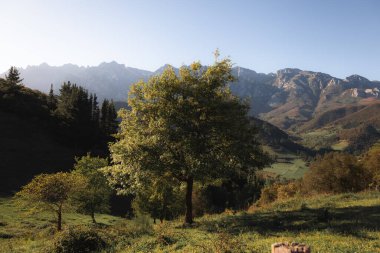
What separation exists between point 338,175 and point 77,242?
62191 millimetres

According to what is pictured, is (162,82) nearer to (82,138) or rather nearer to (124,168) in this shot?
(124,168)

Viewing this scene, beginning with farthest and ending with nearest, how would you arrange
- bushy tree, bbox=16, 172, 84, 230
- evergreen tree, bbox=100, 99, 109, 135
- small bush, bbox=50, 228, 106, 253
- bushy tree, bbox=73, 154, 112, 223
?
evergreen tree, bbox=100, 99, 109, 135
bushy tree, bbox=73, 154, 112, 223
bushy tree, bbox=16, 172, 84, 230
small bush, bbox=50, 228, 106, 253

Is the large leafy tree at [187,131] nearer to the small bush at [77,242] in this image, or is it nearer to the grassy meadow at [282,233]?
the grassy meadow at [282,233]

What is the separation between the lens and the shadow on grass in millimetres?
21609

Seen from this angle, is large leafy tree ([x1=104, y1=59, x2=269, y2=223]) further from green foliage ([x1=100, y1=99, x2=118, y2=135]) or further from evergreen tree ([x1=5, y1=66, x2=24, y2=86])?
evergreen tree ([x1=5, y1=66, x2=24, y2=86])

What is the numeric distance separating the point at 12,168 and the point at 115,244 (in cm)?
7678

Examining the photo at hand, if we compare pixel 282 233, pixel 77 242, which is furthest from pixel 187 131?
pixel 77 242

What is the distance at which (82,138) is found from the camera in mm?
122812

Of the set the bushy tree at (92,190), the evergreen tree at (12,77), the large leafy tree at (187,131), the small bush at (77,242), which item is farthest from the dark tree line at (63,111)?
the small bush at (77,242)

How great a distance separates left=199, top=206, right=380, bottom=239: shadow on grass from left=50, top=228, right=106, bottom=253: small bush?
857 cm

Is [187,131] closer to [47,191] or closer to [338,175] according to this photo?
[47,191]

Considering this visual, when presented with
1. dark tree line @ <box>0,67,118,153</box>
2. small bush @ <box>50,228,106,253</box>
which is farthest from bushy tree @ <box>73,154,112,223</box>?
dark tree line @ <box>0,67,118,153</box>

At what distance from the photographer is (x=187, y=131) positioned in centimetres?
2892

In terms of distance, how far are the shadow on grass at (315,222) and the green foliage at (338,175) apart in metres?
44.7
